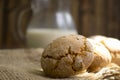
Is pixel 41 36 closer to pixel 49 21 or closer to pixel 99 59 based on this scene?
pixel 49 21

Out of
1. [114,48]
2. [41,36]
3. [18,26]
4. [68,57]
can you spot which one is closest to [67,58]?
[68,57]

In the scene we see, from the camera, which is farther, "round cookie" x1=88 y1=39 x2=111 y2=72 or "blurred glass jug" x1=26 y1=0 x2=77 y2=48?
"blurred glass jug" x1=26 y1=0 x2=77 y2=48

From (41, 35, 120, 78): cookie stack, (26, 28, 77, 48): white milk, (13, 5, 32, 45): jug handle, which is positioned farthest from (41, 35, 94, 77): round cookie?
(13, 5, 32, 45): jug handle

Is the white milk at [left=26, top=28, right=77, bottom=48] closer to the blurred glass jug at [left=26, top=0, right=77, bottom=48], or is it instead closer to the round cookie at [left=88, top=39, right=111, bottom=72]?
the blurred glass jug at [left=26, top=0, right=77, bottom=48]

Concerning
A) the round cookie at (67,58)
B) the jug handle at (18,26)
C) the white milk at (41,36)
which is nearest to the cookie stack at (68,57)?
the round cookie at (67,58)

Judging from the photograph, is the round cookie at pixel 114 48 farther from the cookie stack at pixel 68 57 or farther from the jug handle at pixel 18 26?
the jug handle at pixel 18 26

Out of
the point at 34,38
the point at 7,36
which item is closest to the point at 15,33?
the point at 34,38

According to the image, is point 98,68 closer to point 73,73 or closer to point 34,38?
point 73,73
